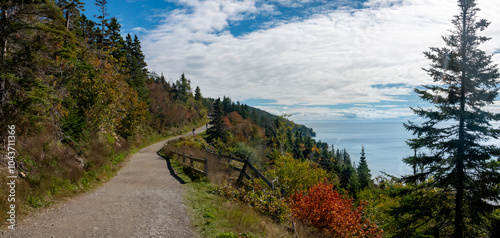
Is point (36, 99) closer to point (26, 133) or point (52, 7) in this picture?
point (26, 133)

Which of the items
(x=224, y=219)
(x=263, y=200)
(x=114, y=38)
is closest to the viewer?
(x=224, y=219)

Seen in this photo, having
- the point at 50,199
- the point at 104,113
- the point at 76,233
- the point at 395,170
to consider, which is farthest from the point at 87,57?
the point at 395,170

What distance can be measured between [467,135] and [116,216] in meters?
17.1

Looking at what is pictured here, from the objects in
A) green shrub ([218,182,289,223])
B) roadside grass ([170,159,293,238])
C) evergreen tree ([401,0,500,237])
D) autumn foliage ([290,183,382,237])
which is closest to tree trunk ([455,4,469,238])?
evergreen tree ([401,0,500,237])

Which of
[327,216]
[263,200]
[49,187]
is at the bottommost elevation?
[327,216]

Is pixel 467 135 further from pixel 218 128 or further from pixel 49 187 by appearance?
pixel 218 128

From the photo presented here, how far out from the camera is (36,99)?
26.1ft

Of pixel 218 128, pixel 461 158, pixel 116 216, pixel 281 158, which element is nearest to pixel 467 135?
pixel 461 158

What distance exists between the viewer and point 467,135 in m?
13.3

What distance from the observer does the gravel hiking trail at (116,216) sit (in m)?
6.01

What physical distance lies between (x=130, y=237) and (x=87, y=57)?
16.9 metres

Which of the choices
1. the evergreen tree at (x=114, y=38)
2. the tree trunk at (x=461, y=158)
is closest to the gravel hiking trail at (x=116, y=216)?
the tree trunk at (x=461, y=158)

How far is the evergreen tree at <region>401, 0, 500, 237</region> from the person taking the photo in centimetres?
1302

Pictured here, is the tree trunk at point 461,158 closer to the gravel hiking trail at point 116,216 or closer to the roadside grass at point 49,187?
the gravel hiking trail at point 116,216
